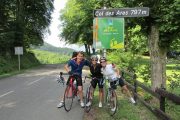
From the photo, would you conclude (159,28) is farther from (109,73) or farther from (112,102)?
(112,102)

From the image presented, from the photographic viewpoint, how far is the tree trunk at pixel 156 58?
1544cm

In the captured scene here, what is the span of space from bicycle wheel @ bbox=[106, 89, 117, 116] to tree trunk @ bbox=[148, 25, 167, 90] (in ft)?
10.9

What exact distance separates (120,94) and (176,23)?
467cm

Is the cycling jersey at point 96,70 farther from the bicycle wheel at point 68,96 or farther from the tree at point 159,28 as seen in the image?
the tree at point 159,28

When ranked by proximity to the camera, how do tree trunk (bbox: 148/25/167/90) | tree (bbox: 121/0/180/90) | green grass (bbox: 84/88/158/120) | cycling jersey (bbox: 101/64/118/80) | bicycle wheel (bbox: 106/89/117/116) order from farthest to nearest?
tree trunk (bbox: 148/25/167/90), tree (bbox: 121/0/180/90), cycling jersey (bbox: 101/64/118/80), bicycle wheel (bbox: 106/89/117/116), green grass (bbox: 84/88/158/120)

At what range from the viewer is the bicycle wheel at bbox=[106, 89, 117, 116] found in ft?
40.1

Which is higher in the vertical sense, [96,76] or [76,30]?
[76,30]

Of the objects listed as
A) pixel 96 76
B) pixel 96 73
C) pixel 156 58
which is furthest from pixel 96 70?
pixel 156 58

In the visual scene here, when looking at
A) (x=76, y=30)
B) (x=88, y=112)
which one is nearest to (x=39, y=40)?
(x=76, y=30)

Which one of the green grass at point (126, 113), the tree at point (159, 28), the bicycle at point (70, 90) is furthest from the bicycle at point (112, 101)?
the tree at point (159, 28)

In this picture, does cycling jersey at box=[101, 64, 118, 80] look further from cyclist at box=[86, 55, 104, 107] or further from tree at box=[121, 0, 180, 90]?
tree at box=[121, 0, 180, 90]

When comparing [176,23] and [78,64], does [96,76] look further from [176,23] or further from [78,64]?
[176,23]

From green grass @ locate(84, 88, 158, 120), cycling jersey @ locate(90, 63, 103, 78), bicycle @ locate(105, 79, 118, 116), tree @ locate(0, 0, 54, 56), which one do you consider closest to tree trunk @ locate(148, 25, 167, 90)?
green grass @ locate(84, 88, 158, 120)

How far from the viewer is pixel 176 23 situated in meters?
14.1
